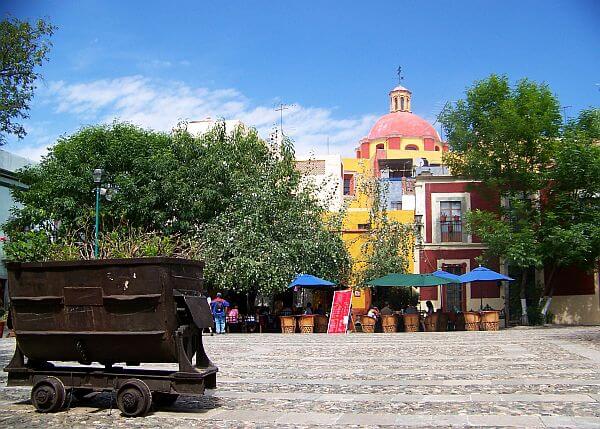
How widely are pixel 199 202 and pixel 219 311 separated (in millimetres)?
6511

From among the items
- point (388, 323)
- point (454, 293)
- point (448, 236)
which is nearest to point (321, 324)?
point (388, 323)

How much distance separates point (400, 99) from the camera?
74.5 metres

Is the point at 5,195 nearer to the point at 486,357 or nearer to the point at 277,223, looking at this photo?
the point at 277,223

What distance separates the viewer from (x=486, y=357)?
1474cm

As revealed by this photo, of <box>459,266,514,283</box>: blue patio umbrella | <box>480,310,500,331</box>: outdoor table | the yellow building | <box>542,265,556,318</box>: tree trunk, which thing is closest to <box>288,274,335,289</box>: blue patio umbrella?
<box>459,266,514,283</box>: blue patio umbrella

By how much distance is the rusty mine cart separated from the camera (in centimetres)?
803

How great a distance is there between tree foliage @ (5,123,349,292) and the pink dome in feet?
119

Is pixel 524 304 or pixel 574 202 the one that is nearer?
pixel 574 202

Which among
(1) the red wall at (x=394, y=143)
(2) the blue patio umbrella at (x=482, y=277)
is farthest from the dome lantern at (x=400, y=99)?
(2) the blue patio umbrella at (x=482, y=277)

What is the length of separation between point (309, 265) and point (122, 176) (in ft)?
31.3

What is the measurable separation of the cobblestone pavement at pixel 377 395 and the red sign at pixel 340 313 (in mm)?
10104

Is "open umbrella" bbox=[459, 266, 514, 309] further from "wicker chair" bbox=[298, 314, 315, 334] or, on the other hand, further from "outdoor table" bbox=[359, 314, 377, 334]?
"wicker chair" bbox=[298, 314, 315, 334]

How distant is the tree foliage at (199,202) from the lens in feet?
90.1

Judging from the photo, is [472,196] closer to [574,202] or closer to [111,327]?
[574,202]
